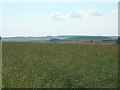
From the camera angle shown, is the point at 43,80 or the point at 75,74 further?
the point at 75,74

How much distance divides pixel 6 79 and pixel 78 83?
5993mm

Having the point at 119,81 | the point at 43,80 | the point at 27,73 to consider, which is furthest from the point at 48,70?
the point at 119,81

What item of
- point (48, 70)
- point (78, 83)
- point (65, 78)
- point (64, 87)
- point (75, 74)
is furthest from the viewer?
point (48, 70)

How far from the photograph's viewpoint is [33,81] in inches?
770

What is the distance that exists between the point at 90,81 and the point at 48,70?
637cm

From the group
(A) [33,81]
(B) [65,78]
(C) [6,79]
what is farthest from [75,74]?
(C) [6,79]

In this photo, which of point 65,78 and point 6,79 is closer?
point 6,79

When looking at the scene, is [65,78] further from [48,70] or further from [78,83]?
[48,70]

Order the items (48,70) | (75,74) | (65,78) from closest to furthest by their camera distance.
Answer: (65,78) < (75,74) < (48,70)

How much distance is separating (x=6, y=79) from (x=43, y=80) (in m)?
3.15

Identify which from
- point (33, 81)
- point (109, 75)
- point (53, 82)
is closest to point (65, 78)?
point (53, 82)

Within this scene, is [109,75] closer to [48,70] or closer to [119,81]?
[119,81]

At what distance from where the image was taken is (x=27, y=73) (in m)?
22.9

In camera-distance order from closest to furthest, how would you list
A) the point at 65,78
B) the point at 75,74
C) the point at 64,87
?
the point at 64,87, the point at 65,78, the point at 75,74
